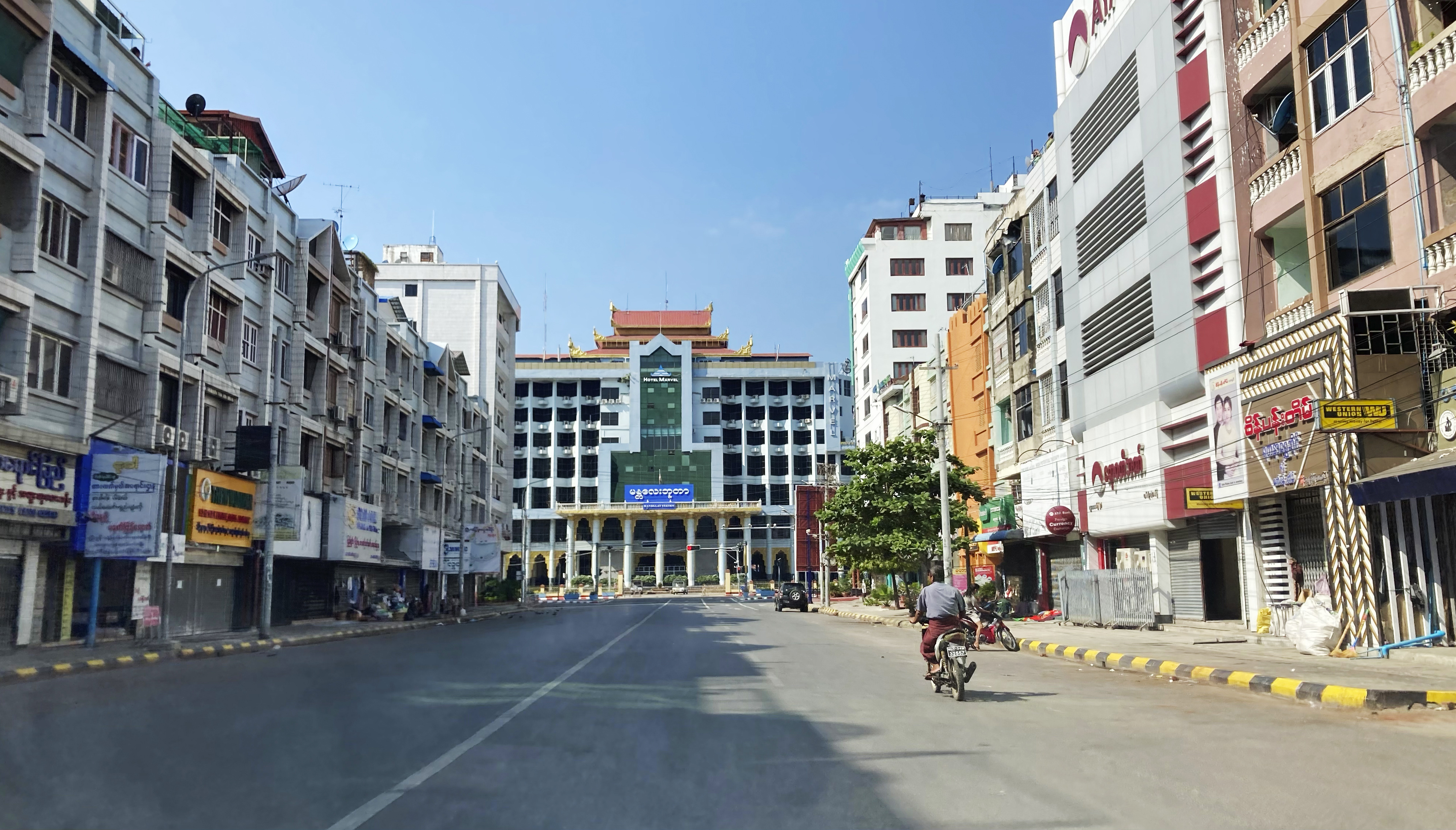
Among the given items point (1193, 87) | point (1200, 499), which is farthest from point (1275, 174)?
point (1200, 499)

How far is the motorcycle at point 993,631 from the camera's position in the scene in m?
24.1

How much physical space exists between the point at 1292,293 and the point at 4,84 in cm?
2899

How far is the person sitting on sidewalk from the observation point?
13.8 metres

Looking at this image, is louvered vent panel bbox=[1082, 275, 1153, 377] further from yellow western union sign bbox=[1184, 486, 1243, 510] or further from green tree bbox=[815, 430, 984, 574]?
green tree bbox=[815, 430, 984, 574]

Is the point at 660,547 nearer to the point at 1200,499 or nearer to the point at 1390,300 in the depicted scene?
the point at 1200,499

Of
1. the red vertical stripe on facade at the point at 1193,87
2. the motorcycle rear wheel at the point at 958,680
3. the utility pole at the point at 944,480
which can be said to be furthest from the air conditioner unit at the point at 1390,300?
the utility pole at the point at 944,480

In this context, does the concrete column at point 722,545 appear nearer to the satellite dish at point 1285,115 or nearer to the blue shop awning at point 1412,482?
the satellite dish at point 1285,115

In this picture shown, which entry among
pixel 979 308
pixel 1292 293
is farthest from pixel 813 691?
pixel 979 308

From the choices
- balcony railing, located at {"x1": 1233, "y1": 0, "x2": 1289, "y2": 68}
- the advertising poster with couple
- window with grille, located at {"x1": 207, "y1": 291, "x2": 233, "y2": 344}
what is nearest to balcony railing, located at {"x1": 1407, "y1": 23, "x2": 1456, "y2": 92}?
balcony railing, located at {"x1": 1233, "y1": 0, "x2": 1289, "y2": 68}

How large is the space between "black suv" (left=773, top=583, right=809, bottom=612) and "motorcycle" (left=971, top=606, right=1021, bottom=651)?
3318 centimetres

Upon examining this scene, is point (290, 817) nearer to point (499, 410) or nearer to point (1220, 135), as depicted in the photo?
point (1220, 135)

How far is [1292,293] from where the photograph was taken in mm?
25094

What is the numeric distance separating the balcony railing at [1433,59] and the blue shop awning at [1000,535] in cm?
2463

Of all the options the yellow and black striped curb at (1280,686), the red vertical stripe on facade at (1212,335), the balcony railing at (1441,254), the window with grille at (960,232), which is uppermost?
the window with grille at (960,232)
